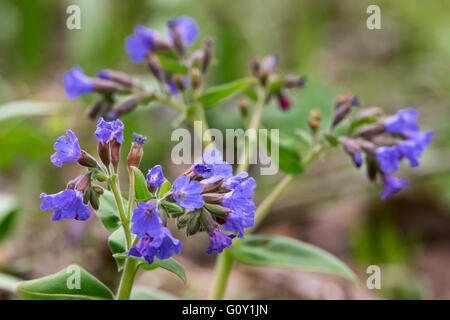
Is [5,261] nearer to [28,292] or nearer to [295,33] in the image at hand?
[28,292]

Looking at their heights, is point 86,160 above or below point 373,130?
below

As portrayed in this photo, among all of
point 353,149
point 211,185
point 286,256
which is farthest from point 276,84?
point 211,185

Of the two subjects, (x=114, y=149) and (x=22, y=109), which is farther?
(x=22, y=109)

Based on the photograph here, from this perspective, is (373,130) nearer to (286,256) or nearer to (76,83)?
(286,256)

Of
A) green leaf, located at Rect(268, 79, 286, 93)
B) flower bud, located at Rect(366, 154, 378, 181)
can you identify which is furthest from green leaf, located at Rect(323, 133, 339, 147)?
green leaf, located at Rect(268, 79, 286, 93)

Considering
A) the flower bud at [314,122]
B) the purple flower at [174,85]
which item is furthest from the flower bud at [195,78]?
the flower bud at [314,122]

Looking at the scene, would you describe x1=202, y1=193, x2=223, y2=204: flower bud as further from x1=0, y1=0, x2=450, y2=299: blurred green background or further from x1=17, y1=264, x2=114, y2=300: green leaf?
x1=0, y1=0, x2=450, y2=299: blurred green background

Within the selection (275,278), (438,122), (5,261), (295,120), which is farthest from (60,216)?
(438,122)

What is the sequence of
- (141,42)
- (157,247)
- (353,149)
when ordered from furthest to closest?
(141,42) → (353,149) → (157,247)
